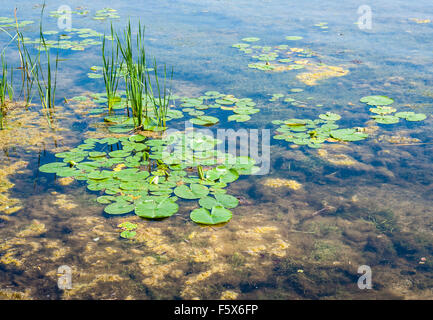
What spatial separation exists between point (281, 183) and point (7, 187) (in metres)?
1.55

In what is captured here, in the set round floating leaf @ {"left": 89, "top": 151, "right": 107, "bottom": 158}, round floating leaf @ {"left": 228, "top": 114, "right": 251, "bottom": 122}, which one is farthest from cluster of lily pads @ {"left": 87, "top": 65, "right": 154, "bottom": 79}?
round floating leaf @ {"left": 89, "top": 151, "right": 107, "bottom": 158}

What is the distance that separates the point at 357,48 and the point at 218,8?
2.83 metres

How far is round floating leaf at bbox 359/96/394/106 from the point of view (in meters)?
3.39

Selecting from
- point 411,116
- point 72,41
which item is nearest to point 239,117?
point 411,116

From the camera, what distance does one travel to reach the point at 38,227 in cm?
196

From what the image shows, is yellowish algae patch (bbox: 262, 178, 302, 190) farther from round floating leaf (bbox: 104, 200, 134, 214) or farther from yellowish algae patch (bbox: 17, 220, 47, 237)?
yellowish algae patch (bbox: 17, 220, 47, 237)

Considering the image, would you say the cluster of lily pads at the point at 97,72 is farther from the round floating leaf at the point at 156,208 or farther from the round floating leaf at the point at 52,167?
the round floating leaf at the point at 156,208

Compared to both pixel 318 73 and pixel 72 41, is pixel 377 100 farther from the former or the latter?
pixel 72 41

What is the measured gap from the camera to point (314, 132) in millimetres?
2891

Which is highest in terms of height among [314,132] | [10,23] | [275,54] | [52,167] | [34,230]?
[10,23]

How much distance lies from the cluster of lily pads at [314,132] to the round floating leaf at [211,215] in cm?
98

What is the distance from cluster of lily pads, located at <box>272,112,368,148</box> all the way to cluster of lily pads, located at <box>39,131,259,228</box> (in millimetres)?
485

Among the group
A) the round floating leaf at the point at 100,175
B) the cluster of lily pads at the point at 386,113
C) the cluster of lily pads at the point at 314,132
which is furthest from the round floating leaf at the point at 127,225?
the cluster of lily pads at the point at 386,113

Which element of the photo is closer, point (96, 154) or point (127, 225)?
point (127, 225)
